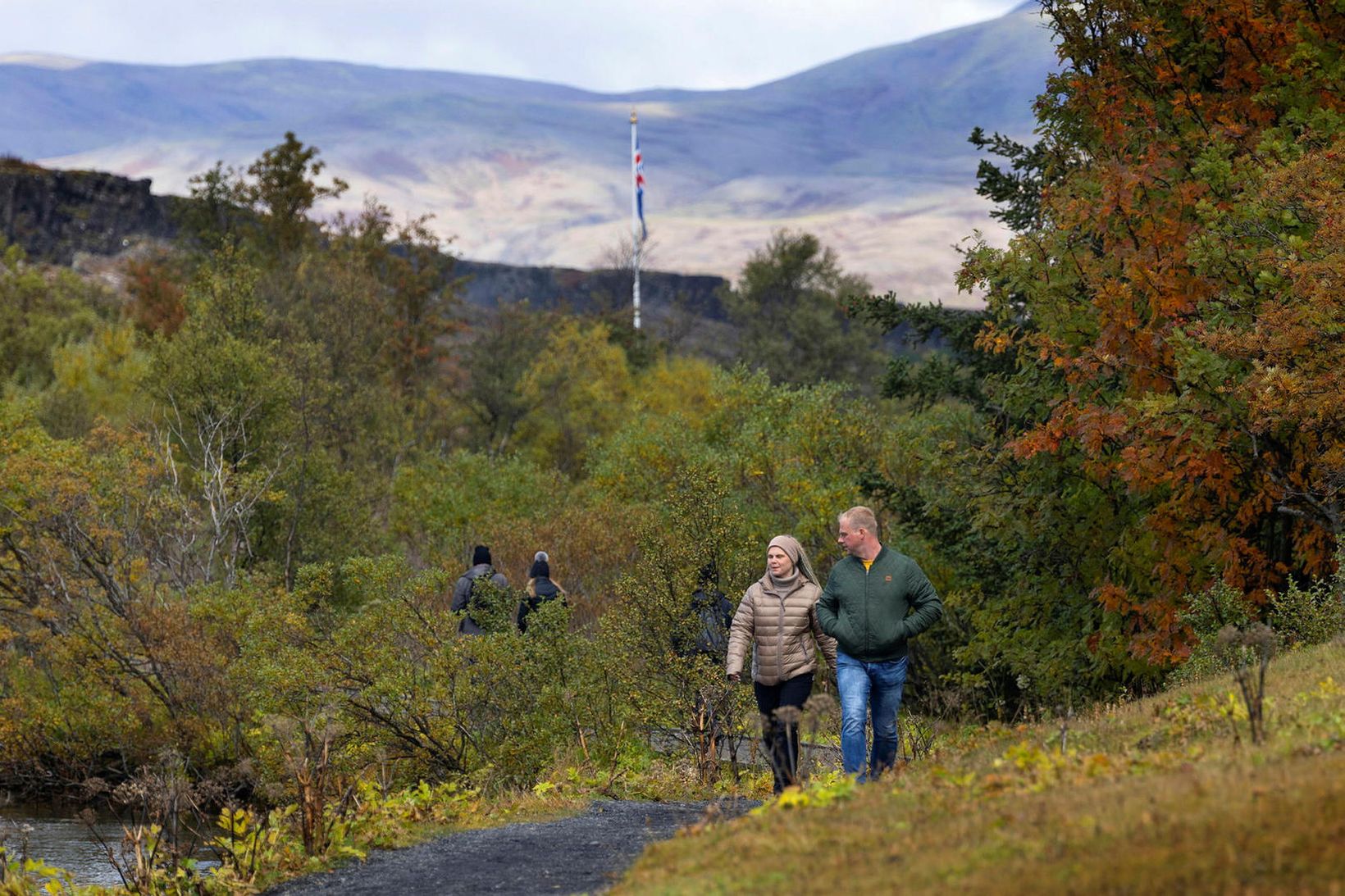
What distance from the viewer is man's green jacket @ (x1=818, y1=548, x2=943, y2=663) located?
32.7 feet

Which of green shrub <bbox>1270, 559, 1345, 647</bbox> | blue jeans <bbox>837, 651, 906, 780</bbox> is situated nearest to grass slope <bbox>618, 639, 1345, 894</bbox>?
Answer: blue jeans <bbox>837, 651, 906, 780</bbox>

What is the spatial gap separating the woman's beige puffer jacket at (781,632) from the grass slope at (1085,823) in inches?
51.3

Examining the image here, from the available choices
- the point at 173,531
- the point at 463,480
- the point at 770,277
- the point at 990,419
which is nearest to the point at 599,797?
the point at 990,419

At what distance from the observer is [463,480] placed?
42.5 meters

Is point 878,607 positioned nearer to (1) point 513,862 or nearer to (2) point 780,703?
(2) point 780,703

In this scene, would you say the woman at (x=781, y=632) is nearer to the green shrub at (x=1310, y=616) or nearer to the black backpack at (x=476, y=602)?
the green shrub at (x=1310, y=616)

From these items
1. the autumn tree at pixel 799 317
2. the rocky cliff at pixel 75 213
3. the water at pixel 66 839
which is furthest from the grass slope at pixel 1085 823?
the rocky cliff at pixel 75 213

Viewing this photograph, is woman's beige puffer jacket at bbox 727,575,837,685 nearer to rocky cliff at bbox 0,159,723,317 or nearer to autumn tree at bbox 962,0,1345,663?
autumn tree at bbox 962,0,1345,663

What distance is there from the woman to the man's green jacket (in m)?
0.25

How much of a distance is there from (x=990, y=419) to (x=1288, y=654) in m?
10.9

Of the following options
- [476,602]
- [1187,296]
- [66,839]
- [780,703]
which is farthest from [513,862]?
[66,839]

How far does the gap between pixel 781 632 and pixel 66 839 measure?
15691mm

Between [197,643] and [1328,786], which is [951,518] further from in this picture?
[1328,786]

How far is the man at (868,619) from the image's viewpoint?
9.98m
